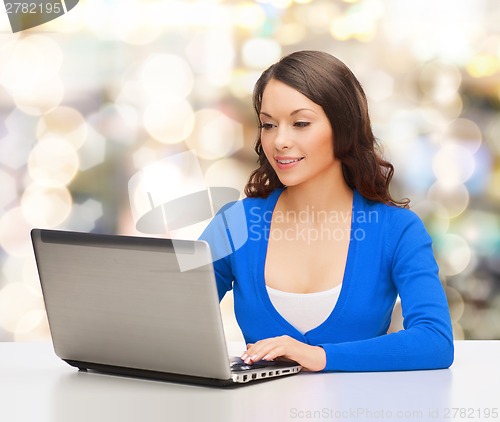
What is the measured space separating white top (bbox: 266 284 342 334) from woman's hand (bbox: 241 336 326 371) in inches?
10.9

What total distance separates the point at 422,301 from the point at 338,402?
42 cm

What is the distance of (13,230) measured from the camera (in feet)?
10.7

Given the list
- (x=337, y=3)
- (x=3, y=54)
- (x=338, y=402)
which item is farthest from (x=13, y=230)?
(x=338, y=402)

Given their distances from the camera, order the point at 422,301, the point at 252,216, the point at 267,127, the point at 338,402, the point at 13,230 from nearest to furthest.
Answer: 1. the point at 338,402
2. the point at 422,301
3. the point at 267,127
4. the point at 252,216
5. the point at 13,230

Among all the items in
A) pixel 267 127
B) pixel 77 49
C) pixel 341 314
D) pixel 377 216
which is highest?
pixel 77 49

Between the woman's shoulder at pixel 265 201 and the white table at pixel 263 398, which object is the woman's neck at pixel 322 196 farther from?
the white table at pixel 263 398

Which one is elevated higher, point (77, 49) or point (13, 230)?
point (77, 49)

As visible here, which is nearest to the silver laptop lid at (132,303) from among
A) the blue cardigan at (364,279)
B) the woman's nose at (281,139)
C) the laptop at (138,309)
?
the laptop at (138,309)

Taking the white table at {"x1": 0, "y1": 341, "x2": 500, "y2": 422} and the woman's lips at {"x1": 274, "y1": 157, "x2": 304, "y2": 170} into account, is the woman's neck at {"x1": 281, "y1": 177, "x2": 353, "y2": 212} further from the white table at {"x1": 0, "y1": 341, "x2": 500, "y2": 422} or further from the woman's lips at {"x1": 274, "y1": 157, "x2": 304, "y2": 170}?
the white table at {"x1": 0, "y1": 341, "x2": 500, "y2": 422}

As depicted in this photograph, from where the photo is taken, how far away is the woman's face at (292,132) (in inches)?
61.2

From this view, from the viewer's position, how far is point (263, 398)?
1.11 meters

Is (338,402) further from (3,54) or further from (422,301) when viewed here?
(3,54)

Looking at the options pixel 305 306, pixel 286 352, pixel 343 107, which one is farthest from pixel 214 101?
pixel 286 352

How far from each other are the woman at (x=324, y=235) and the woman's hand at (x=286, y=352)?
0.63ft
